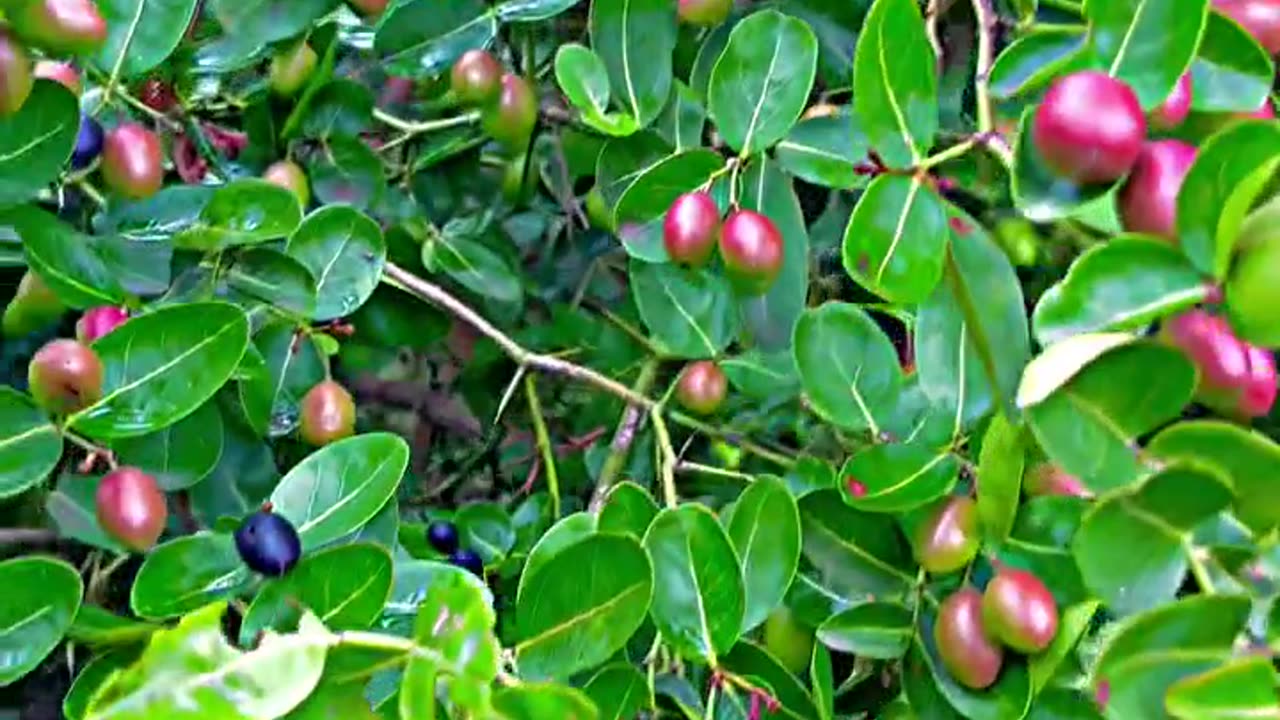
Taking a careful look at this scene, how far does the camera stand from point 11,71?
2.32 ft

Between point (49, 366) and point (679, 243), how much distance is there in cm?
35

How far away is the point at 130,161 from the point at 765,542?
446 mm

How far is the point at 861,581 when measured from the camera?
77 centimetres

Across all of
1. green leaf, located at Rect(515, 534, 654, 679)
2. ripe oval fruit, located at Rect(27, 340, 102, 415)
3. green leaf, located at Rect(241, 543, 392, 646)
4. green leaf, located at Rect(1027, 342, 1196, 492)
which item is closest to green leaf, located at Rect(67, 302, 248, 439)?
ripe oval fruit, located at Rect(27, 340, 102, 415)

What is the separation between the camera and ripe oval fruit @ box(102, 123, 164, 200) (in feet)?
2.90

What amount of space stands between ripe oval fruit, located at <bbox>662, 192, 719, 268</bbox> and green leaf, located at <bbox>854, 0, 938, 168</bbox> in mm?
174

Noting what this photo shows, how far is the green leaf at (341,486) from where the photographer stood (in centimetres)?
79

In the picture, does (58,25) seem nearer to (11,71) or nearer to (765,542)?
(11,71)

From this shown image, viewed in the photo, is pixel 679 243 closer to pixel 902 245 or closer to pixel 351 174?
pixel 902 245

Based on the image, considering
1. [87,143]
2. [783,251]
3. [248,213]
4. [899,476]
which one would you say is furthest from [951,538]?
[87,143]

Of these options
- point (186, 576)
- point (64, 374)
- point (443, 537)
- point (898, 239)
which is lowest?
point (443, 537)

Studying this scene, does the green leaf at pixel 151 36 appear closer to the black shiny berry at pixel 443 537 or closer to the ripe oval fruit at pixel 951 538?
the black shiny berry at pixel 443 537

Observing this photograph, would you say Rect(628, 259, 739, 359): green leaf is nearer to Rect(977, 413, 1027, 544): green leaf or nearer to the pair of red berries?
the pair of red berries

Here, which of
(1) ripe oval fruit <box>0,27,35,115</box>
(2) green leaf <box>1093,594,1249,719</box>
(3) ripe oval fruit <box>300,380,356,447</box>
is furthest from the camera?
(3) ripe oval fruit <box>300,380,356,447</box>
